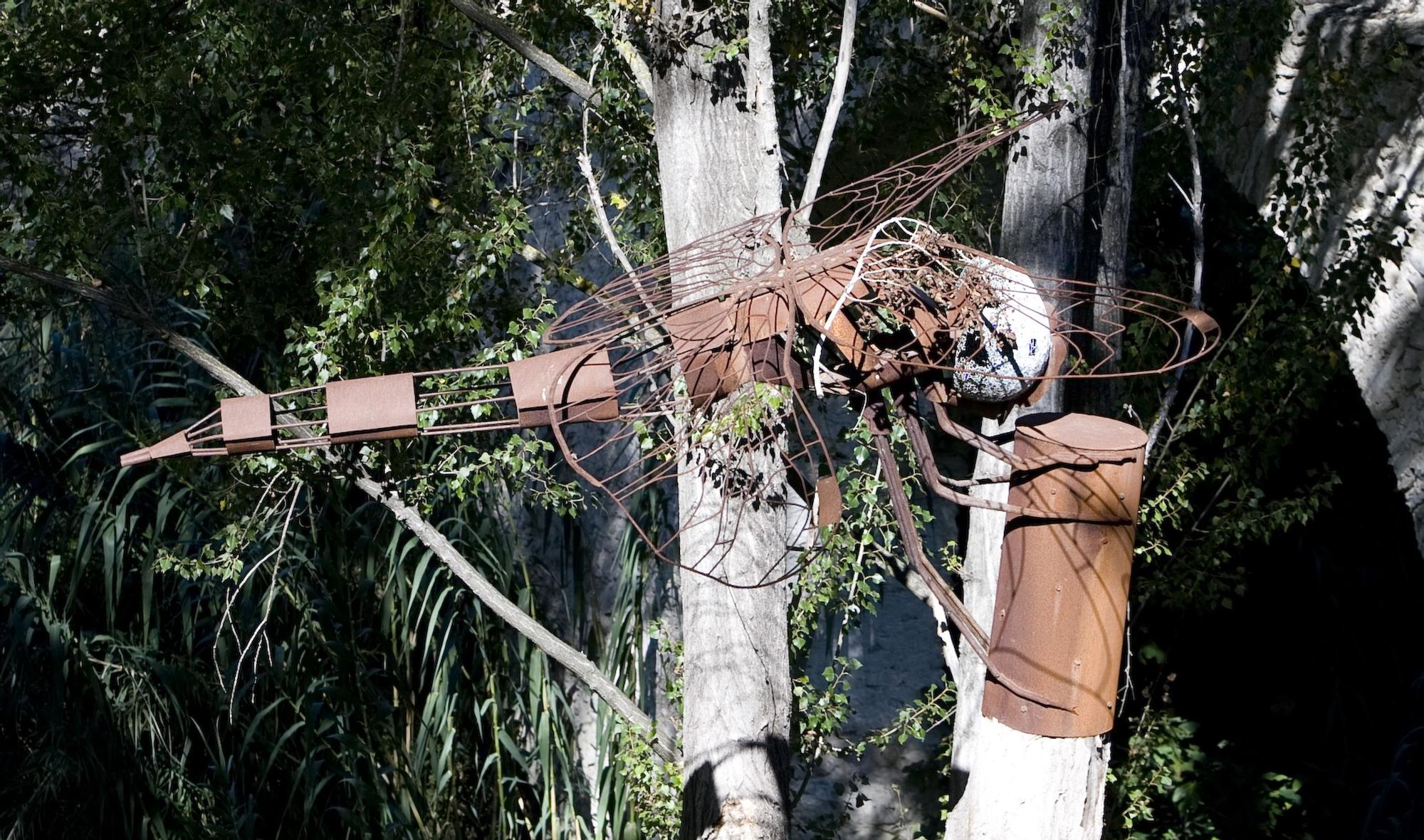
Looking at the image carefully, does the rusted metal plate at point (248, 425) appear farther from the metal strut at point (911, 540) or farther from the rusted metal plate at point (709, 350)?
the metal strut at point (911, 540)

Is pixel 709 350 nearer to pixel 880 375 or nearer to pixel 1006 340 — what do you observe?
pixel 880 375

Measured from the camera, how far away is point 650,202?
159 inches

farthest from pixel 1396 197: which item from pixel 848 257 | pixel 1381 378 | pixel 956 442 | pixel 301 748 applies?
pixel 301 748

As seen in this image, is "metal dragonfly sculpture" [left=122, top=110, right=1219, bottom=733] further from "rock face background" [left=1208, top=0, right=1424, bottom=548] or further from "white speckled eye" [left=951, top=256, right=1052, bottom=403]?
"rock face background" [left=1208, top=0, right=1424, bottom=548]

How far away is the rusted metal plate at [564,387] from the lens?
1769mm

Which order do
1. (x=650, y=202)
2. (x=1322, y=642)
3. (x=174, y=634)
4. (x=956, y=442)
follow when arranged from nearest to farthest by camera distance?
(x=650, y=202), (x=174, y=634), (x=956, y=442), (x=1322, y=642)

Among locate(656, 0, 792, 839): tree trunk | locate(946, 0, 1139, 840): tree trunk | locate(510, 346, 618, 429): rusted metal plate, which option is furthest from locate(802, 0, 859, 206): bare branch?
locate(510, 346, 618, 429): rusted metal plate

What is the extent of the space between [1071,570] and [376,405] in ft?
3.10

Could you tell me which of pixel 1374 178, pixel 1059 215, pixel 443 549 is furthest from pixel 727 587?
pixel 1374 178

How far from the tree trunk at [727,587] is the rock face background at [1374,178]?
168 cm

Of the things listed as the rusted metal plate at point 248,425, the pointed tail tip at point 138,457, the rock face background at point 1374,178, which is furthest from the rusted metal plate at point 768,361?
the rock face background at point 1374,178

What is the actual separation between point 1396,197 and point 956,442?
1.71 m

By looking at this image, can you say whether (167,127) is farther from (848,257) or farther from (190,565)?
(848,257)

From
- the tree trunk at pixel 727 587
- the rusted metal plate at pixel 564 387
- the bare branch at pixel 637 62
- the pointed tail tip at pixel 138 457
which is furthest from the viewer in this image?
the bare branch at pixel 637 62
